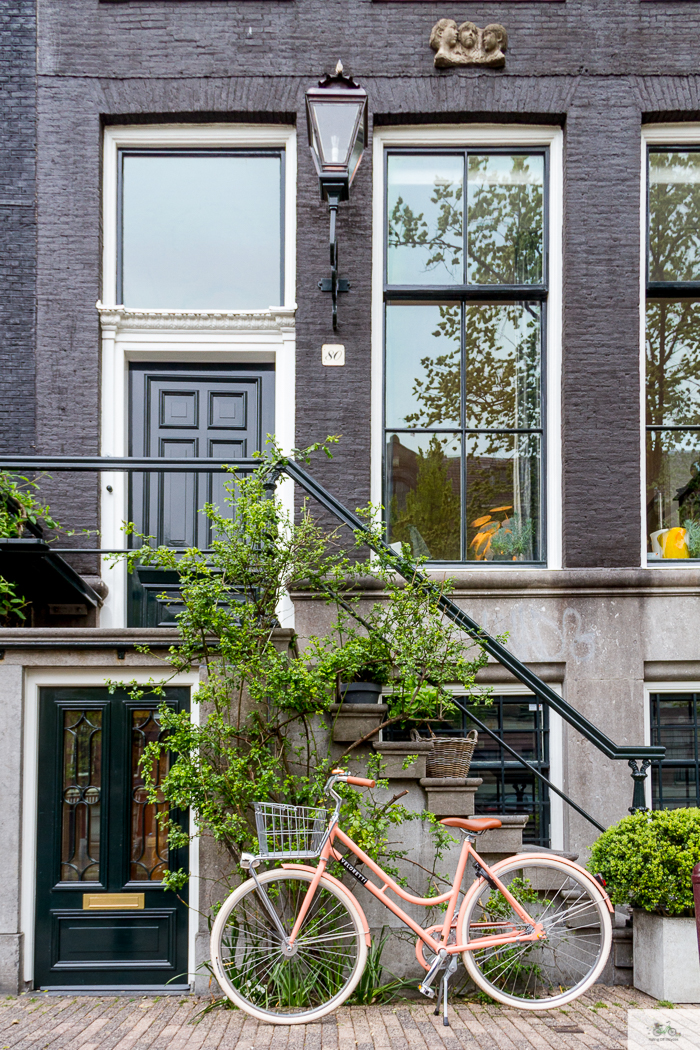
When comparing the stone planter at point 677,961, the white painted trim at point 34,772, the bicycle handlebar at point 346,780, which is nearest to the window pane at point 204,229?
the white painted trim at point 34,772

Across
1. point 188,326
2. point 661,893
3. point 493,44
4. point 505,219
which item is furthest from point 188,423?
point 661,893

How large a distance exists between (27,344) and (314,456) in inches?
90.0

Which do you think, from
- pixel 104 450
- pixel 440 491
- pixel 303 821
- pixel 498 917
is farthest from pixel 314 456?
pixel 498 917

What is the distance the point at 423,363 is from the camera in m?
7.17

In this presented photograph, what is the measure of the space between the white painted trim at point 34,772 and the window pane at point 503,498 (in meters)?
2.59

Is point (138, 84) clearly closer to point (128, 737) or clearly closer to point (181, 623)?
point (181, 623)

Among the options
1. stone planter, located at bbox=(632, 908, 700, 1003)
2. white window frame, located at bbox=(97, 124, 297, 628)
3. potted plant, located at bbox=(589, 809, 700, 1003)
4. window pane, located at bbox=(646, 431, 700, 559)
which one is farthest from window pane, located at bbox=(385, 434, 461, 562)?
stone planter, located at bbox=(632, 908, 700, 1003)

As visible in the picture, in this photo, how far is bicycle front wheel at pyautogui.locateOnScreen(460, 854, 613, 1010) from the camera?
477 cm

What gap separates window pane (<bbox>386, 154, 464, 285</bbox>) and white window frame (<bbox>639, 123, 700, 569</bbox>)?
4.41ft

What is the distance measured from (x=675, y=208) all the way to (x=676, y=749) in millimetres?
4075

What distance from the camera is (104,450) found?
22.9 feet

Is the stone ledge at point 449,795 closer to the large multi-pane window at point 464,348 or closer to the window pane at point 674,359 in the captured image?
the large multi-pane window at point 464,348

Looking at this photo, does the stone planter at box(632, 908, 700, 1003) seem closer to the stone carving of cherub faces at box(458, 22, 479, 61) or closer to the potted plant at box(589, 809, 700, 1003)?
the potted plant at box(589, 809, 700, 1003)

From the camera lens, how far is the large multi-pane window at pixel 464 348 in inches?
279
